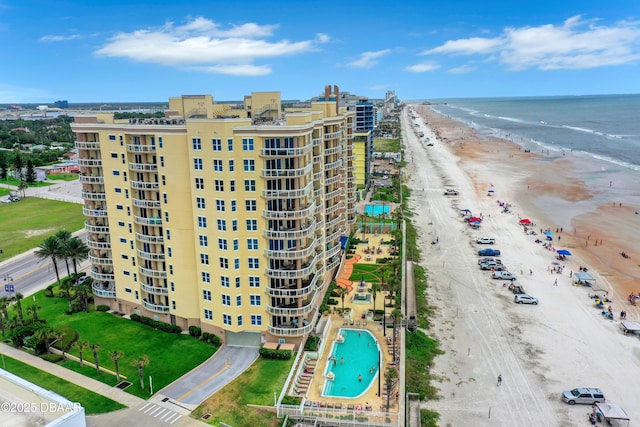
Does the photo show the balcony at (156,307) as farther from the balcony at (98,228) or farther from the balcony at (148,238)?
the balcony at (98,228)

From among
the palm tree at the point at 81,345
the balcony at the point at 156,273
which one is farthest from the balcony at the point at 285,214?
the palm tree at the point at 81,345

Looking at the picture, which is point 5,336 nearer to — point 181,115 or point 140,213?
point 140,213

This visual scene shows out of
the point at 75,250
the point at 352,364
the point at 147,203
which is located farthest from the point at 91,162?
the point at 352,364

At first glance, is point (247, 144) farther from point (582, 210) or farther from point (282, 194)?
point (582, 210)

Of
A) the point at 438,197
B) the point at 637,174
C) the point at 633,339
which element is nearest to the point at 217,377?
the point at 633,339

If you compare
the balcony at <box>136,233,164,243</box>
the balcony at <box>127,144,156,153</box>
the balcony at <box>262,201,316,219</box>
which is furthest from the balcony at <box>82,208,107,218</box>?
the balcony at <box>262,201,316,219</box>
